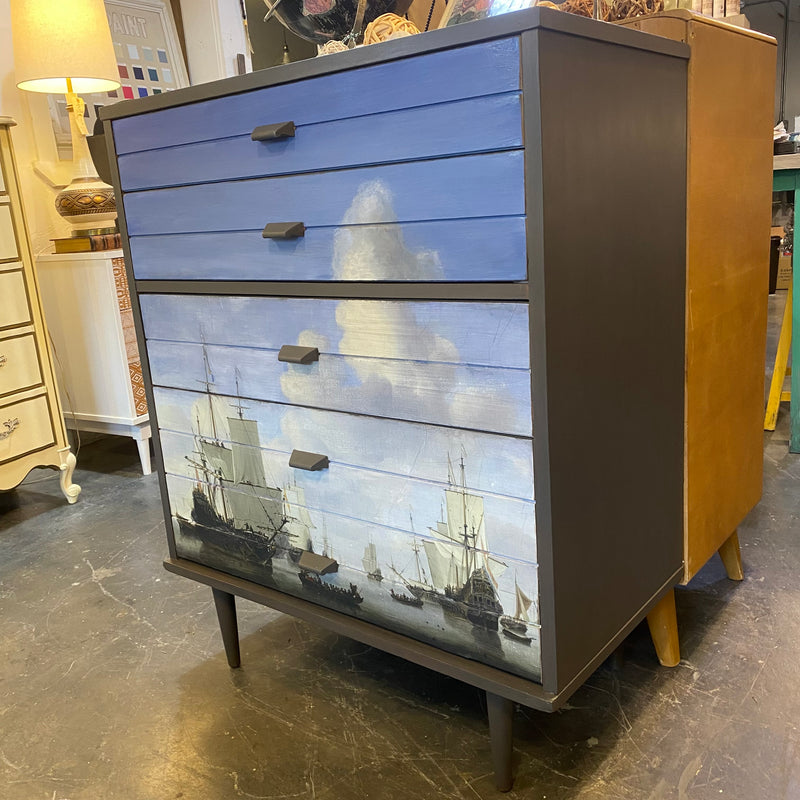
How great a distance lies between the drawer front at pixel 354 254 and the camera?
0.86 meters

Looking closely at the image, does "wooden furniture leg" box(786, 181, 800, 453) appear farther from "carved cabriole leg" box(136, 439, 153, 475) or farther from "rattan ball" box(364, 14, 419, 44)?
"carved cabriole leg" box(136, 439, 153, 475)

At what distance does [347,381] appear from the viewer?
1.05 metres

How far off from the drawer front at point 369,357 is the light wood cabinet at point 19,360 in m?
A: 1.05

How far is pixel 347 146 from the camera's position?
951 mm

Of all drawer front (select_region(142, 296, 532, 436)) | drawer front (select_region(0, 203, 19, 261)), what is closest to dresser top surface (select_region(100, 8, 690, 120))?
drawer front (select_region(142, 296, 532, 436))

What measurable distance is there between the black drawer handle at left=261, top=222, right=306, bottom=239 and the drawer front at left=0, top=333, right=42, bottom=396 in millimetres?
1367

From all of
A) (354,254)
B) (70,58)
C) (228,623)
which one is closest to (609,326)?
(354,254)

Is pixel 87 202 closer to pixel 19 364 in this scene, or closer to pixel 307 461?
pixel 19 364

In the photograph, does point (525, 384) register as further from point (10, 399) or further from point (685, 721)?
point (10, 399)

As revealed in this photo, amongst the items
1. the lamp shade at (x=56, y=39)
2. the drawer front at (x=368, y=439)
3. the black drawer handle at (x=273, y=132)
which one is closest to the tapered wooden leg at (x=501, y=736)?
the drawer front at (x=368, y=439)

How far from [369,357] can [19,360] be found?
4.93 feet

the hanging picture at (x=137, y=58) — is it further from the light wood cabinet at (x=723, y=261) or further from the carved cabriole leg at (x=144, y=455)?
the light wood cabinet at (x=723, y=261)

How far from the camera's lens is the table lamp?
2.28 m

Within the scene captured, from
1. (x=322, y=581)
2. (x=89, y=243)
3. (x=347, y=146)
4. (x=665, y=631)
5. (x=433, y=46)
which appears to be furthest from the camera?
(x=89, y=243)
